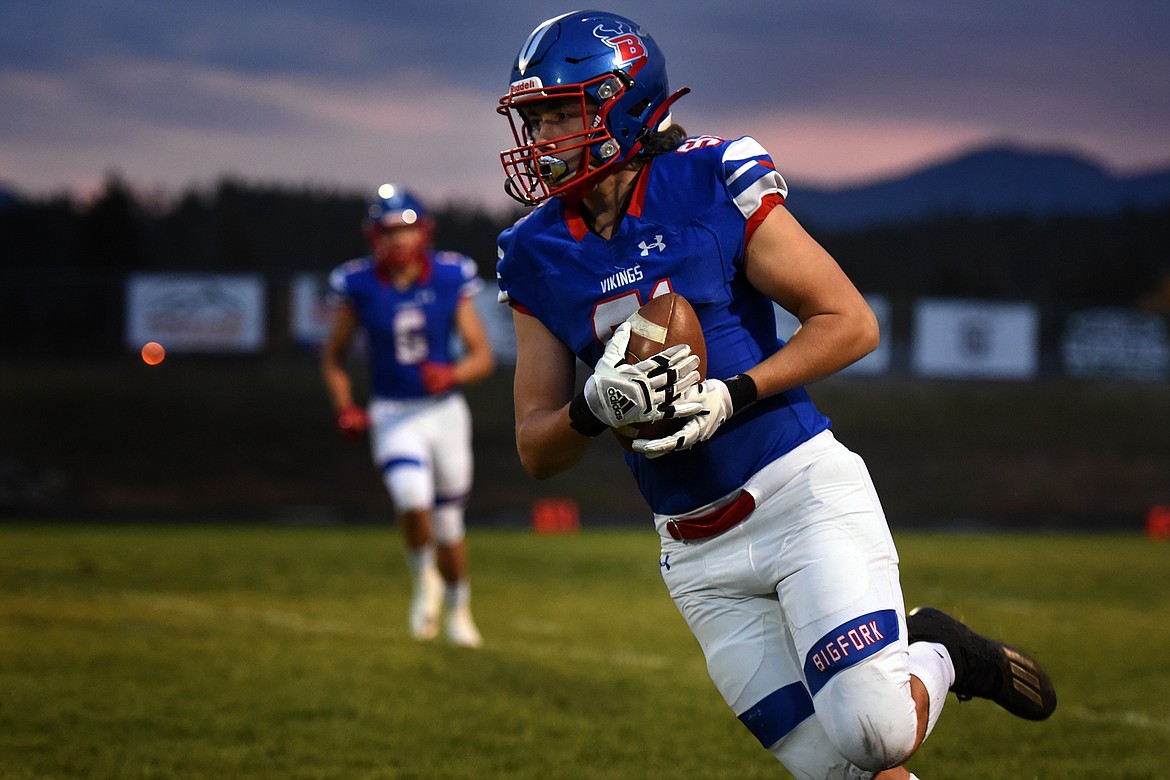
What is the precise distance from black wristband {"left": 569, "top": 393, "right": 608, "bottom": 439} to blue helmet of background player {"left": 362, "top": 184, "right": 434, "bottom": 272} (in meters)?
5.01

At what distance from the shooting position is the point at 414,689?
18.5 ft

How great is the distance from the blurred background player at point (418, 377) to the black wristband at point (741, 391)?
15.3 feet

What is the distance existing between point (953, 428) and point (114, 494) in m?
13.1

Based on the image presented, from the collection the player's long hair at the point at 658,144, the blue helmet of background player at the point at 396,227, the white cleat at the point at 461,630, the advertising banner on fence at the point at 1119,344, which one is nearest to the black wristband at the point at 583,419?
the player's long hair at the point at 658,144

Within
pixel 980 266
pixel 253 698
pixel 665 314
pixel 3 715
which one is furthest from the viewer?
pixel 980 266

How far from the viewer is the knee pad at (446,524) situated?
7.65 meters

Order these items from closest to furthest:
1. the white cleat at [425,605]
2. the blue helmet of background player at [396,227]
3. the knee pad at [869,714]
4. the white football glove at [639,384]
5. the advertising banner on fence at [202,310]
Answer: the white football glove at [639,384], the knee pad at [869,714], the white cleat at [425,605], the blue helmet of background player at [396,227], the advertising banner on fence at [202,310]

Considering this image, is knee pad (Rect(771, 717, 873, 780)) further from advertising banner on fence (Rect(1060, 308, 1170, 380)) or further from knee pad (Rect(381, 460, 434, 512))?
advertising banner on fence (Rect(1060, 308, 1170, 380))

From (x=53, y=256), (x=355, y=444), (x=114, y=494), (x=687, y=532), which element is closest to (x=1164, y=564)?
(x=687, y=532)

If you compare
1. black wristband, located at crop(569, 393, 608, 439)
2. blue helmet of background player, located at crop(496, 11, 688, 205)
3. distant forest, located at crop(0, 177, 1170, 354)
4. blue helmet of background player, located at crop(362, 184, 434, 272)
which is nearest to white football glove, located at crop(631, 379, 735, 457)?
black wristband, located at crop(569, 393, 608, 439)

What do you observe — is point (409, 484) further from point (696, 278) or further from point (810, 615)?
point (810, 615)

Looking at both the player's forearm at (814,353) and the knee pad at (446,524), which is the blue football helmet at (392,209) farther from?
the player's forearm at (814,353)

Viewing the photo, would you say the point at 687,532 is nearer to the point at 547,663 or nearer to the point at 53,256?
the point at 547,663

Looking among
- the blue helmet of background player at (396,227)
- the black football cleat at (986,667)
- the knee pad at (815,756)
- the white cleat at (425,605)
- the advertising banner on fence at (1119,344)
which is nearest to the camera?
the knee pad at (815,756)
